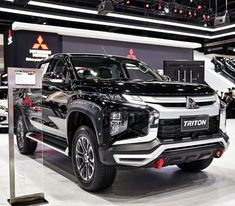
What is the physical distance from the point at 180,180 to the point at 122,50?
9.64 meters

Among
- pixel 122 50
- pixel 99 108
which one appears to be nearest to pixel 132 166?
pixel 99 108

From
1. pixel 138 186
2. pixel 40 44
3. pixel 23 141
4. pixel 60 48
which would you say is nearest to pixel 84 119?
pixel 138 186

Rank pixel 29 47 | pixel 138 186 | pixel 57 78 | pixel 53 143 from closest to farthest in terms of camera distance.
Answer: pixel 138 186 → pixel 57 78 → pixel 53 143 → pixel 29 47

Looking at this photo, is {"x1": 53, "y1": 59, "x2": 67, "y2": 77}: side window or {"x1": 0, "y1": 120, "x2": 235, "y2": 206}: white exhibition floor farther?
{"x1": 53, "y1": 59, "x2": 67, "y2": 77}: side window

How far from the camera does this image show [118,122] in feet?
9.45

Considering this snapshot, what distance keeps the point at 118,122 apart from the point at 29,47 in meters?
8.83

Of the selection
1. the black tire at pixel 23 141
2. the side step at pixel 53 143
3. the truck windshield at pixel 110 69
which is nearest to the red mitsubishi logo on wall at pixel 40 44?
the black tire at pixel 23 141

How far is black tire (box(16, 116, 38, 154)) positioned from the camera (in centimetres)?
520

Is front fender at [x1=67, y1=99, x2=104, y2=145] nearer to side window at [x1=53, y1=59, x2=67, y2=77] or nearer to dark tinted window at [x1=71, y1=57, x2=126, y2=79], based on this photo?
dark tinted window at [x1=71, y1=57, x2=126, y2=79]

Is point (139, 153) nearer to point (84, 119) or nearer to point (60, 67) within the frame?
point (84, 119)

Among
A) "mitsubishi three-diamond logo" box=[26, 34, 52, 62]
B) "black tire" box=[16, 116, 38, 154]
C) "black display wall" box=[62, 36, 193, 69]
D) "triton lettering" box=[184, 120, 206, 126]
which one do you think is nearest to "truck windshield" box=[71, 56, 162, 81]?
"triton lettering" box=[184, 120, 206, 126]

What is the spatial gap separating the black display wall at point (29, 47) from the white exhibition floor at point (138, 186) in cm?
683

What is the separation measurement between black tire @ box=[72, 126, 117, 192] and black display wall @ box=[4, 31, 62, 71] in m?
8.02

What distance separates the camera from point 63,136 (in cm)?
380
